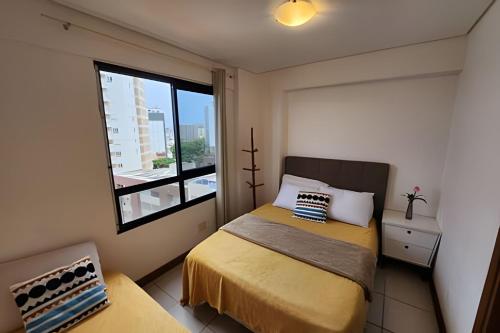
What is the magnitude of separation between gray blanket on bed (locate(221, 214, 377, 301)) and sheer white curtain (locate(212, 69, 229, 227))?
621 millimetres

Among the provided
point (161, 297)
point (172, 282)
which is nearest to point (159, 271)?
point (172, 282)

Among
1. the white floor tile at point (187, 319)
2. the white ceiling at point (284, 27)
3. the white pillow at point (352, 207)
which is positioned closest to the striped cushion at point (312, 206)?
the white pillow at point (352, 207)

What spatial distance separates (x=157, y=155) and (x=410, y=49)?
9.48 ft

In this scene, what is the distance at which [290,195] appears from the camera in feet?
8.95

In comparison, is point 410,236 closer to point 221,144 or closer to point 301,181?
point 301,181

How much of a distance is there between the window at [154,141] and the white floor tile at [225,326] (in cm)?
115

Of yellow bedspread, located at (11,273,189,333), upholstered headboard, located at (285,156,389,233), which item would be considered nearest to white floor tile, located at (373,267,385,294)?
upholstered headboard, located at (285,156,389,233)

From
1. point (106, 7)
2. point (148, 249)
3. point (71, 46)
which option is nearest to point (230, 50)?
point (106, 7)

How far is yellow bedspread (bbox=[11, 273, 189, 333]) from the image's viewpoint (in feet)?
4.11

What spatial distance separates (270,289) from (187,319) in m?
0.91

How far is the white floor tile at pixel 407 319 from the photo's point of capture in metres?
1.64

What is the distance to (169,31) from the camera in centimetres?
183

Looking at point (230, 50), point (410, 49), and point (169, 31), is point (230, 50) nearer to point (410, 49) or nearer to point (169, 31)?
point (169, 31)

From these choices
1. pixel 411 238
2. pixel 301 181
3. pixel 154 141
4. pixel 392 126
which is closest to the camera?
pixel 411 238
